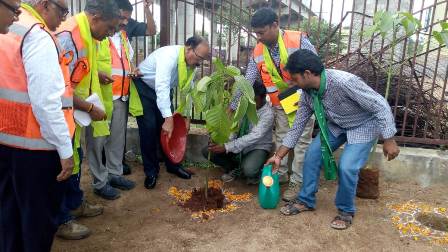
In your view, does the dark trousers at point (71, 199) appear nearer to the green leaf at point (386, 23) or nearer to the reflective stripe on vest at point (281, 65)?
the reflective stripe on vest at point (281, 65)

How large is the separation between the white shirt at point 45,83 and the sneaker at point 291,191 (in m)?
2.37

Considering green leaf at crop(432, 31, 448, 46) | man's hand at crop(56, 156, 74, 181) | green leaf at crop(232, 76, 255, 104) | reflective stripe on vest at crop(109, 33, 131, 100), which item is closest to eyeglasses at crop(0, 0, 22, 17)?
man's hand at crop(56, 156, 74, 181)

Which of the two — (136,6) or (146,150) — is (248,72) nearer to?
(146,150)

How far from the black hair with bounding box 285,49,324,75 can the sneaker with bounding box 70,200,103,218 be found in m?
2.00

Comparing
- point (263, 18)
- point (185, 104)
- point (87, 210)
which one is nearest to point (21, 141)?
point (87, 210)

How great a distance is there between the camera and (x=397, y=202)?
12.9 feet

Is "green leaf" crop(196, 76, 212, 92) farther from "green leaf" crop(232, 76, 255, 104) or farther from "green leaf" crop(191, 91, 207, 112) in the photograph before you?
"green leaf" crop(232, 76, 255, 104)

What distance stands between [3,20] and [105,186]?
231 cm

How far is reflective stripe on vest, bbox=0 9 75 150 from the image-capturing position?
1903mm

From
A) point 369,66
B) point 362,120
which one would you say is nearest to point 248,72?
point 362,120

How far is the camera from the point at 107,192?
3.80m

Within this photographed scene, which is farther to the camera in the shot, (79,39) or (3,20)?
(79,39)

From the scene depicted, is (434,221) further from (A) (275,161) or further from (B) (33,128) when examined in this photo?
(B) (33,128)

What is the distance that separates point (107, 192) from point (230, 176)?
130cm
